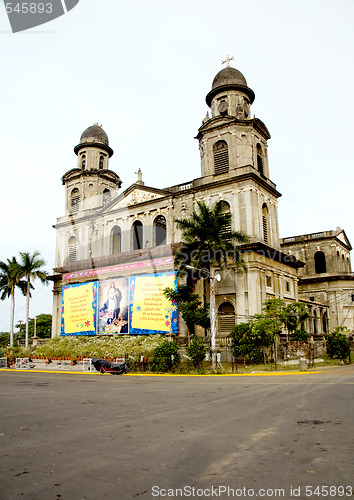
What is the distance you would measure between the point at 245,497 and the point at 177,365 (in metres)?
22.3

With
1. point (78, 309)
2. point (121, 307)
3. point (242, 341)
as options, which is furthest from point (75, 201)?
point (242, 341)

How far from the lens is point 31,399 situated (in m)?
12.8

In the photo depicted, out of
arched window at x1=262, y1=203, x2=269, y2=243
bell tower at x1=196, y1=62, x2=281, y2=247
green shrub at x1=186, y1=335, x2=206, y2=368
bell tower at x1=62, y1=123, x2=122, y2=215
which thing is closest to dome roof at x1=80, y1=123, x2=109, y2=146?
bell tower at x1=62, y1=123, x2=122, y2=215

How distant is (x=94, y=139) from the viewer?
49719 millimetres

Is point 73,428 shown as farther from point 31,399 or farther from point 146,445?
point 31,399

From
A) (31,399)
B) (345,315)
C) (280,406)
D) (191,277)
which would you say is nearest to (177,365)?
(191,277)

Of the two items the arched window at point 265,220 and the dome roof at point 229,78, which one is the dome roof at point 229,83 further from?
the arched window at point 265,220

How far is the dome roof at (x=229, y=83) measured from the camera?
39344 millimetres

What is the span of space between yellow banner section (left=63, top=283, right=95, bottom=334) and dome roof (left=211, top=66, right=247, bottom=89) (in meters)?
23.9

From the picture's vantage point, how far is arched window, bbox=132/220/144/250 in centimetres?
4103

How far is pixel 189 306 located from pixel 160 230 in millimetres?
14652

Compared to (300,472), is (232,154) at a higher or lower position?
higher

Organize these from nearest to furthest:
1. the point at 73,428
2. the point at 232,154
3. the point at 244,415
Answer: the point at 73,428 < the point at 244,415 < the point at 232,154

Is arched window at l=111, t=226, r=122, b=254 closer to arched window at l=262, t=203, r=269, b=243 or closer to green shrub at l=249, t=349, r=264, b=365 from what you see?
arched window at l=262, t=203, r=269, b=243
